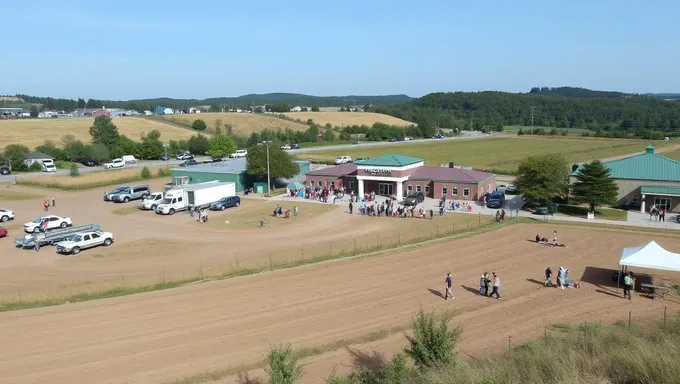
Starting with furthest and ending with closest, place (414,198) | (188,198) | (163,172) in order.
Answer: (163,172) → (414,198) → (188,198)

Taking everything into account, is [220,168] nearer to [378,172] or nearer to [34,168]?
[378,172]

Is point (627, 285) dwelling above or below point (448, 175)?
below

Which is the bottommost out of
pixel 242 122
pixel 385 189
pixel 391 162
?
pixel 385 189

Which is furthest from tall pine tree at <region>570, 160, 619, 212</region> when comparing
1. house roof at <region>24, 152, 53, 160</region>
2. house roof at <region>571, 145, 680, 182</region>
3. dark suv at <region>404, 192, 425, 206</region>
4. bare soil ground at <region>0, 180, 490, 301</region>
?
house roof at <region>24, 152, 53, 160</region>

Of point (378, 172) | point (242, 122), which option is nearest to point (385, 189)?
point (378, 172)

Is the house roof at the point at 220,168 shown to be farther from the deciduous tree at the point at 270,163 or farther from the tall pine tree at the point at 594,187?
the tall pine tree at the point at 594,187

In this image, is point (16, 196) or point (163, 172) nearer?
point (16, 196)

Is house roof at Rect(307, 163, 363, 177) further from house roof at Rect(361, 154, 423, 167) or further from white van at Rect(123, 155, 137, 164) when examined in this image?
white van at Rect(123, 155, 137, 164)

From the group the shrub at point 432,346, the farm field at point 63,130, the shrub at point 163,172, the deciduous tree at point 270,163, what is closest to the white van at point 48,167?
the shrub at point 163,172
